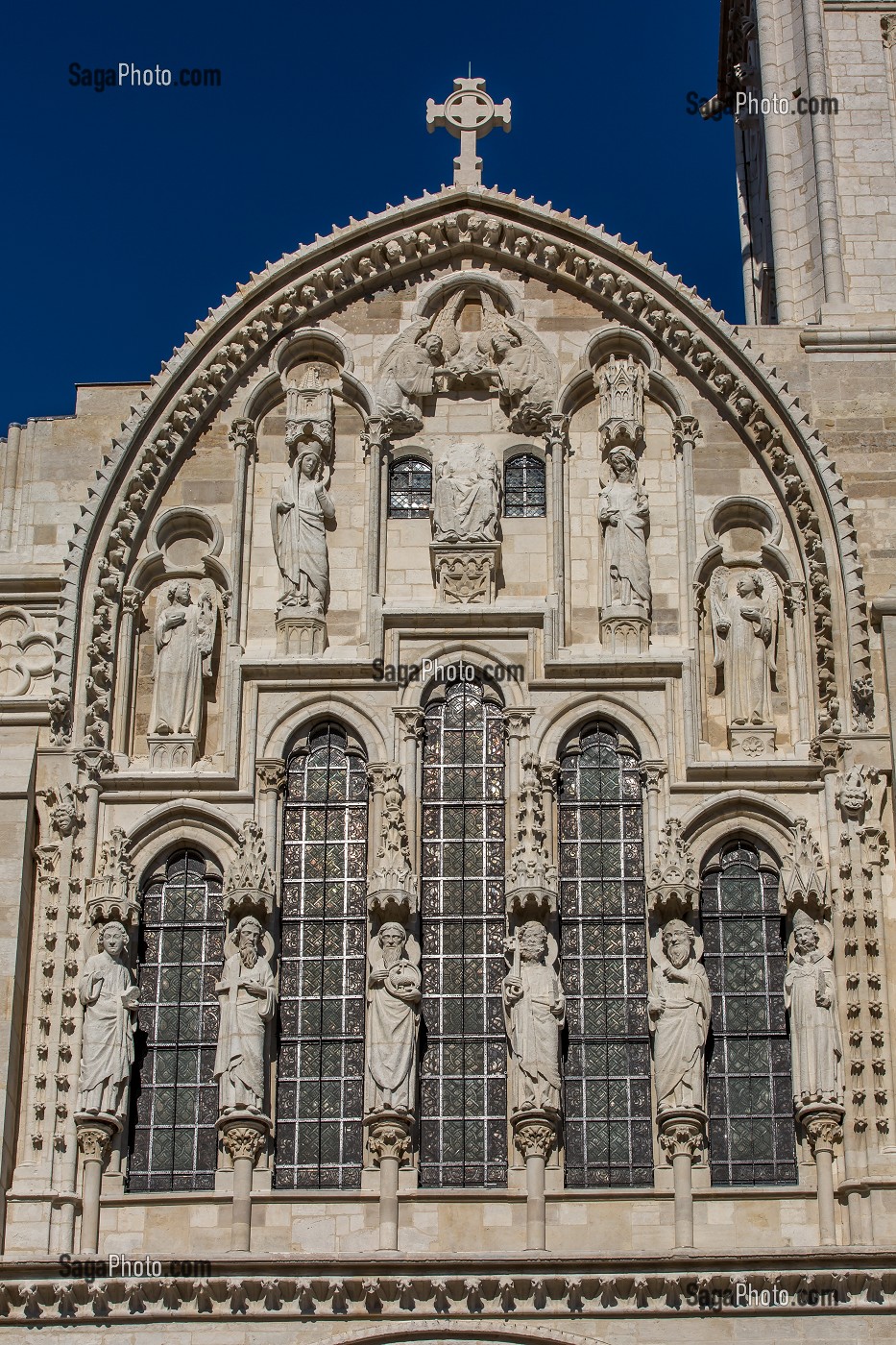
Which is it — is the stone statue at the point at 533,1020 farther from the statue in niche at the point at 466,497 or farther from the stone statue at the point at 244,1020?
the statue in niche at the point at 466,497

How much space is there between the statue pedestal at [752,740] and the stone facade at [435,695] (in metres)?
0.04

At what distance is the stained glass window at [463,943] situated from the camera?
23.0m

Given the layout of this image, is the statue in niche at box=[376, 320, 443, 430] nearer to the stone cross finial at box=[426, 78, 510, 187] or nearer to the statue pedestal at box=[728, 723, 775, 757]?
the stone cross finial at box=[426, 78, 510, 187]

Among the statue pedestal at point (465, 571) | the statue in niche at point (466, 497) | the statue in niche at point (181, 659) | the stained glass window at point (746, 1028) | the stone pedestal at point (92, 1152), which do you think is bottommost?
the stone pedestal at point (92, 1152)

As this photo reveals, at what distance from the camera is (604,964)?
2366cm

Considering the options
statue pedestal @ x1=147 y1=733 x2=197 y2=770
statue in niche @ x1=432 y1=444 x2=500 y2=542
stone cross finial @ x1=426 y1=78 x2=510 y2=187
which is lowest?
statue pedestal @ x1=147 y1=733 x2=197 y2=770

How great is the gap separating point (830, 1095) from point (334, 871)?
4.44m

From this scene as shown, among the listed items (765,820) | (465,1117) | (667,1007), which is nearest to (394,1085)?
(465,1117)

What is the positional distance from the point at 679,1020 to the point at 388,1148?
8.22ft

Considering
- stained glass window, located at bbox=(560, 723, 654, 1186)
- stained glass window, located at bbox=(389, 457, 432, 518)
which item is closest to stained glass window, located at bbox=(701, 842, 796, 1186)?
stained glass window, located at bbox=(560, 723, 654, 1186)

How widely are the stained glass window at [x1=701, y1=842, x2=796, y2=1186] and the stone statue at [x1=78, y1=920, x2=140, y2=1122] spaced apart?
181 inches

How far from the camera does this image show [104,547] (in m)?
25.2

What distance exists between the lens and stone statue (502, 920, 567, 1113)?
2281 centimetres

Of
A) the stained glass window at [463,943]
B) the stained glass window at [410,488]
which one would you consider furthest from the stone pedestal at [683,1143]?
the stained glass window at [410,488]
